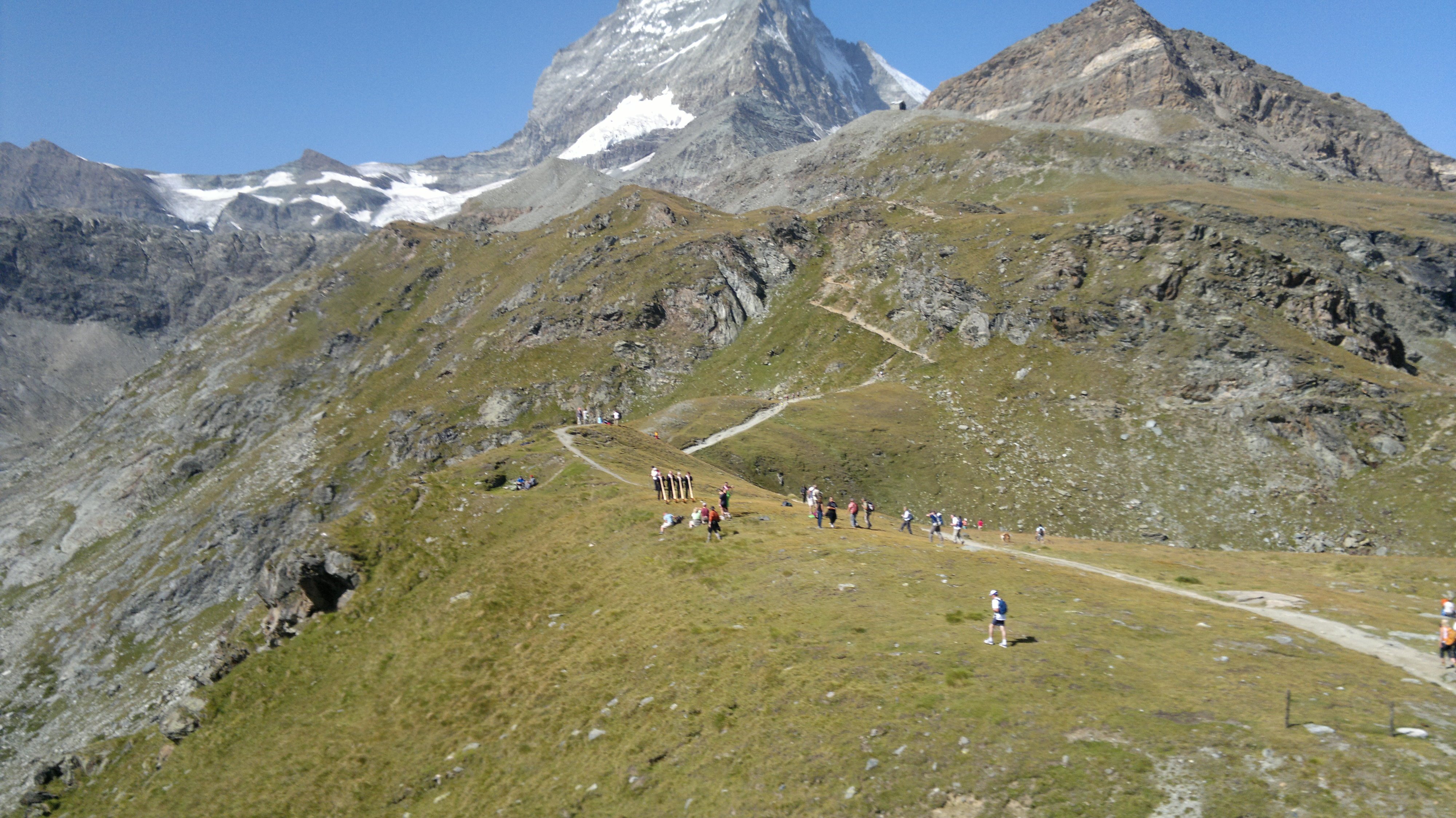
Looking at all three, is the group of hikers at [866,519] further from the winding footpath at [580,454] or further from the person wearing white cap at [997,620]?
the person wearing white cap at [997,620]

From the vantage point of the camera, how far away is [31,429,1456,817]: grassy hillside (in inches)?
637

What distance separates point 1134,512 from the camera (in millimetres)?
70188

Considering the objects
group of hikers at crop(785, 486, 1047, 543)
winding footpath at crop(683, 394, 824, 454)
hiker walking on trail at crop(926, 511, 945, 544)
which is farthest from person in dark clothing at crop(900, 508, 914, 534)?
winding footpath at crop(683, 394, 824, 454)

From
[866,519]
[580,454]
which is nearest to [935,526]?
[866,519]

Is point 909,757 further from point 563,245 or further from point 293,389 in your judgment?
point 293,389

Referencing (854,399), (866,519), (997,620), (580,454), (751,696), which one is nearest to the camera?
(751,696)

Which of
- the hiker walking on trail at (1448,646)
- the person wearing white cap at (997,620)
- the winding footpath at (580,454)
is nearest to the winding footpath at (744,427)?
the winding footpath at (580,454)

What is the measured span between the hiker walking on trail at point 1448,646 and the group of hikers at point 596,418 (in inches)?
2310

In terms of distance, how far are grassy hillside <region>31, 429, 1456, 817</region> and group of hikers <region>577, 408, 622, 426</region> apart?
1344 inches

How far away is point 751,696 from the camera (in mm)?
21672

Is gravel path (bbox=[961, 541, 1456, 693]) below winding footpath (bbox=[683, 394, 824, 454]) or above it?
below

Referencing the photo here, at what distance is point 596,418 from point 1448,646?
113m

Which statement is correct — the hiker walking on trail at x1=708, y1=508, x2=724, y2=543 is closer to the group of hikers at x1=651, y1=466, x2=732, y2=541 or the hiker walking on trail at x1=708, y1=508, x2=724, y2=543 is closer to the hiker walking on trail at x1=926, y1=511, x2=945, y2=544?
the group of hikers at x1=651, y1=466, x2=732, y2=541

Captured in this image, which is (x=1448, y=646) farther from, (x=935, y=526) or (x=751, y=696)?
(x=935, y=526)
